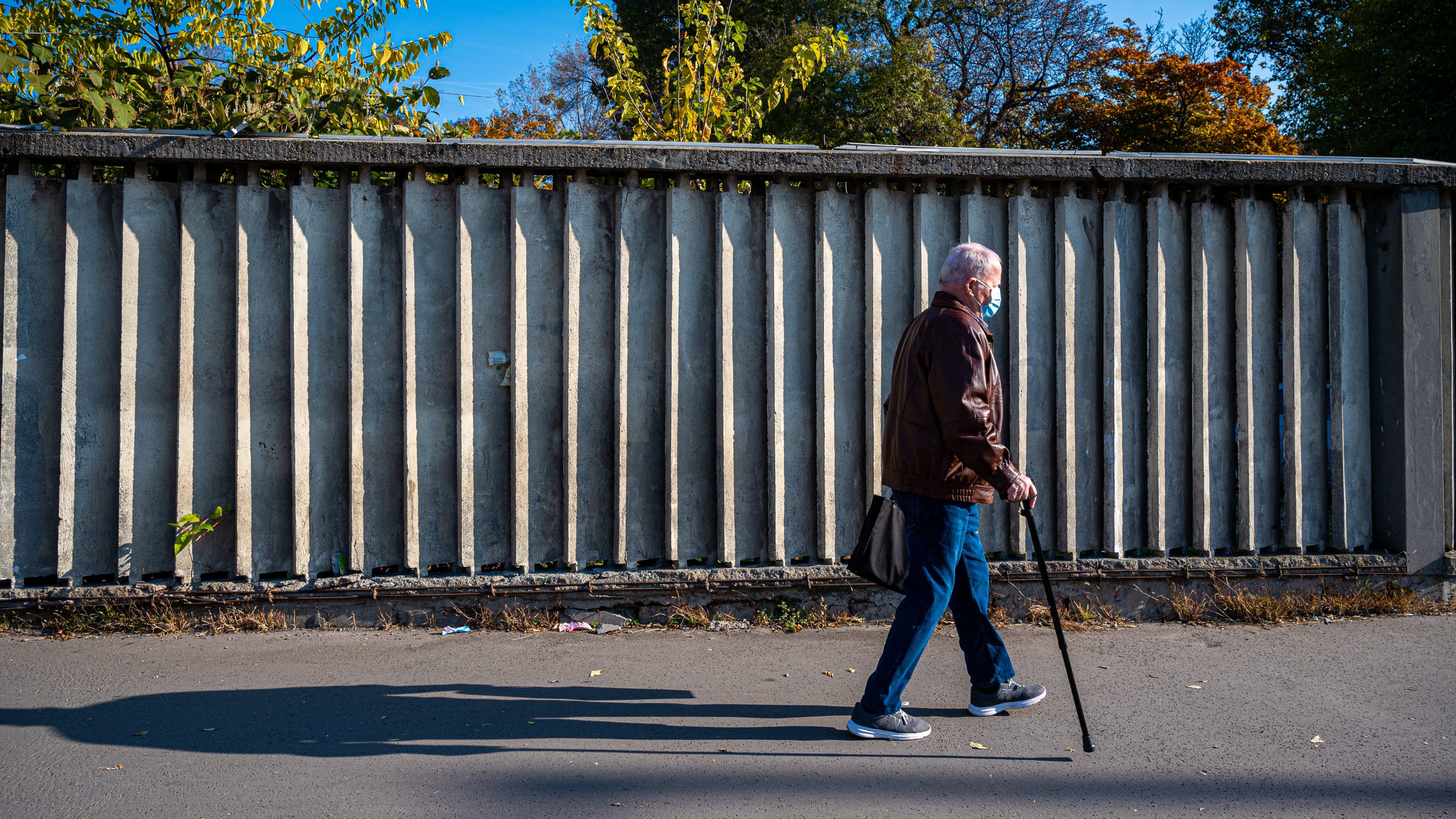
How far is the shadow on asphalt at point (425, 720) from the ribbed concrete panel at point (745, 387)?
1253 mm

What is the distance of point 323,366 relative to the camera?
495 cm

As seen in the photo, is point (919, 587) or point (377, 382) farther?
point (377, 382)

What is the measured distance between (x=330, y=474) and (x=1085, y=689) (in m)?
4.02

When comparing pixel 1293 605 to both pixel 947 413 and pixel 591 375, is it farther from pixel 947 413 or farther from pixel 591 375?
pixel 591 375

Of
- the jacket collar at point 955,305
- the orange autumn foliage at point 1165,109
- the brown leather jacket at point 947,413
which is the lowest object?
the brown leather jacket at point 947,413

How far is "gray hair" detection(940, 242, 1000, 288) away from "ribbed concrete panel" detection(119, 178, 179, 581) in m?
4.03

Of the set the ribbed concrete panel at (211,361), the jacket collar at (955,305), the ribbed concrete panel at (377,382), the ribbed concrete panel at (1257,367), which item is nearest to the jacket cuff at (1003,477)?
the jacket collar at (955,305)

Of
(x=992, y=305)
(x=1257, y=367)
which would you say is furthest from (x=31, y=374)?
(x=1257, y=367)

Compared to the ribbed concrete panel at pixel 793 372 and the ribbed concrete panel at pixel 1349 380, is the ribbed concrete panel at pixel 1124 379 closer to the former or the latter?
the ribbed concrete panel at pixel 1349 380

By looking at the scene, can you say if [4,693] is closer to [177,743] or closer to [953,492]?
[177,743]

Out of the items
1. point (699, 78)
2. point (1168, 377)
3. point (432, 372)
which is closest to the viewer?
point (432, 372)

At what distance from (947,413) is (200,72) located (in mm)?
5111

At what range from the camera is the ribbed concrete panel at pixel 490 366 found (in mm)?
5031

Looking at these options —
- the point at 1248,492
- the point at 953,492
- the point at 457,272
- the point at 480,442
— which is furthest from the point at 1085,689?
the point at 457,272
